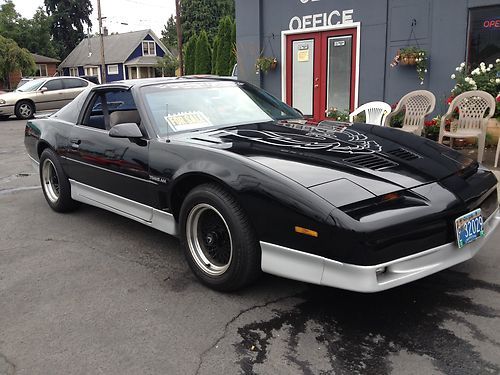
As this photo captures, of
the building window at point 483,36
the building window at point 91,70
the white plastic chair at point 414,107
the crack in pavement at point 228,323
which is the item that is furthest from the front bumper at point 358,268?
the building window at point 91,70

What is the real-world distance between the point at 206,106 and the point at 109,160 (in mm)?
962

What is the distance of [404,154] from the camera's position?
10.9ft

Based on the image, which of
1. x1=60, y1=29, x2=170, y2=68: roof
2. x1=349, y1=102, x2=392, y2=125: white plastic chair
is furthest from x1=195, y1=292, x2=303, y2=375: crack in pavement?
x1=60, y1=29, x2=170, y2=68: roof

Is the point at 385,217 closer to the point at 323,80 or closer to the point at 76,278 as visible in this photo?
the point at 76,278

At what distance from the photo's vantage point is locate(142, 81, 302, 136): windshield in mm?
3930

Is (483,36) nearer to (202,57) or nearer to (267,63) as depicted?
(267,63)

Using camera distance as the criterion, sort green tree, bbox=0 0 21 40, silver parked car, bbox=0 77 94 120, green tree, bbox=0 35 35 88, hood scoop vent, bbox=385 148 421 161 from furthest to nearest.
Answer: green tree, bbox=0 0 21 40, green tree, bbox=0 35 35 88, silver parked car, bbox=0 77 94 120, hood scoop vent, bbox=385 148 421 161

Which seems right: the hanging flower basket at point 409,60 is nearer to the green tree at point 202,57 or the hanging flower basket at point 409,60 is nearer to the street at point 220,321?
the street at point 220,321

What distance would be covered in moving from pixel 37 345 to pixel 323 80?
845cm

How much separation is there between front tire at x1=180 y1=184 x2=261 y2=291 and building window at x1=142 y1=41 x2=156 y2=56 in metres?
51.7

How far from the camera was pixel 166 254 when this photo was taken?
4070 millimetres

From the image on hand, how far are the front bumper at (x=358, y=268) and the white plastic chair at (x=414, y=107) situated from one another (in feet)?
15.2

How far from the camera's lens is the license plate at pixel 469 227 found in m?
2.80

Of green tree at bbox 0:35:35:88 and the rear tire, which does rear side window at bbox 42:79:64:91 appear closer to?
the rear tire
